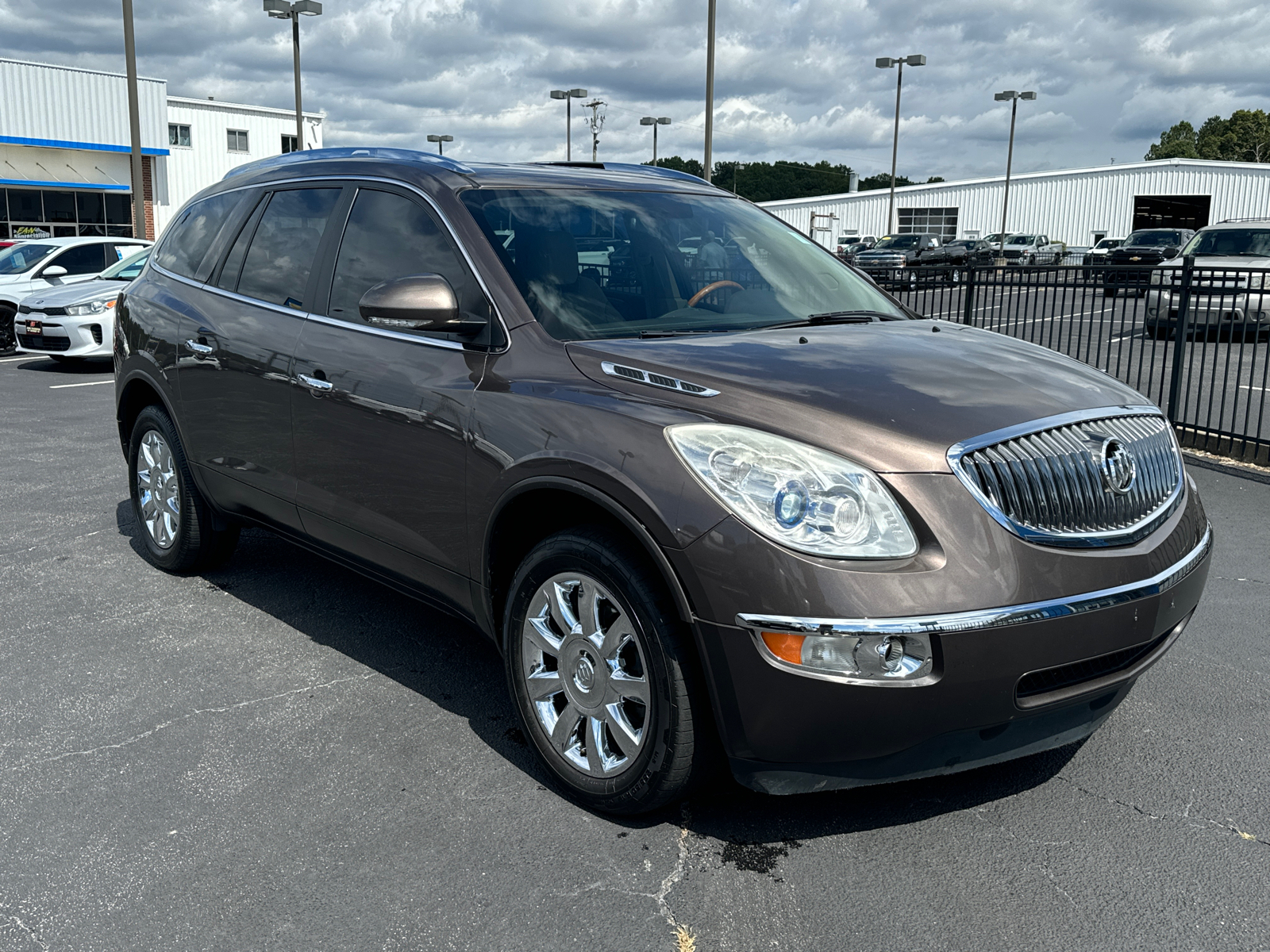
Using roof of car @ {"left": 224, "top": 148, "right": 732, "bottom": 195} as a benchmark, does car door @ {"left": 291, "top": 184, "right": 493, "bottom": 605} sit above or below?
below

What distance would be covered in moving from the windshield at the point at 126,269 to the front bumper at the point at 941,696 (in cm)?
1453

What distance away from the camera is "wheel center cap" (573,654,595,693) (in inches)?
125

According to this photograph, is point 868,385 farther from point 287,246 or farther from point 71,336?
point 71,336

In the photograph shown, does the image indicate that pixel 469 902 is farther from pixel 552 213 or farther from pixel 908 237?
pixel 908 237

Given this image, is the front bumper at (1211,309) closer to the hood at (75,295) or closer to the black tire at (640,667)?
the black tire at (640,667)

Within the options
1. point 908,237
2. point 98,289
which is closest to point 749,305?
point 98,289

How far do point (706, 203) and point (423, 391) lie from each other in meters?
1.55

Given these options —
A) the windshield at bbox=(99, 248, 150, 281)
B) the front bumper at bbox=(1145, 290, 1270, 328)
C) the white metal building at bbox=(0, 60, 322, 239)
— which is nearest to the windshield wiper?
the front bumper at bbox=(1145, 290, 1270, 328)

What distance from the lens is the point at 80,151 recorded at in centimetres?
4369

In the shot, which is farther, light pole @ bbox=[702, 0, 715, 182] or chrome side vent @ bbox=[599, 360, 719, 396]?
light pole @ bbox=[702, 0, 715, 182]

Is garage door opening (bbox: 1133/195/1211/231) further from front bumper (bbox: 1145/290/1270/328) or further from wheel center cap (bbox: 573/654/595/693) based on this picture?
wheel center cap (bbox: 573/654/595/693)

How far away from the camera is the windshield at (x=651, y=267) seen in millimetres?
3637

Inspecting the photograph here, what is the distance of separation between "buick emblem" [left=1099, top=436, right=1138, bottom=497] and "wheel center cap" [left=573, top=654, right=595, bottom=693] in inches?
57.6

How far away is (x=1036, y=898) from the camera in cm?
281
